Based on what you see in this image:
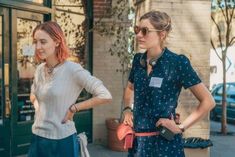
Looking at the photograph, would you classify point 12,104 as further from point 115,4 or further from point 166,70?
point 166,70

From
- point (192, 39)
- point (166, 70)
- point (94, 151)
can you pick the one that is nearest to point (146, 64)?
point (166, 70)

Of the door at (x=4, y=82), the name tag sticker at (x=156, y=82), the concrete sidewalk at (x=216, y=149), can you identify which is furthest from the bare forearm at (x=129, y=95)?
the concrete sidewalk at (x=216, y=149)

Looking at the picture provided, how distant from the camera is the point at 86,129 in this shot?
8969mm

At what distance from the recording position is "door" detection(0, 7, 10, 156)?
6996 millimetres

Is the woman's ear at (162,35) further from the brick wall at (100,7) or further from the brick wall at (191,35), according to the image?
the brick wall at (100,7)

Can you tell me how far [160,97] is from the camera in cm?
299

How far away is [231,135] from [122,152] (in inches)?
191

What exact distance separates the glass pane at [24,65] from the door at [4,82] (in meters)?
0.29

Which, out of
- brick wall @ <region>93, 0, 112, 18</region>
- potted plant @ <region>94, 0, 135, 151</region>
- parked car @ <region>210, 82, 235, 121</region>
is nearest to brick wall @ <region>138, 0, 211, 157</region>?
potted plant @ <region>94, 0, 135, 151</region>

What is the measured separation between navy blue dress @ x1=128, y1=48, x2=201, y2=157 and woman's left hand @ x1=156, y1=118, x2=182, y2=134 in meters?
0.04

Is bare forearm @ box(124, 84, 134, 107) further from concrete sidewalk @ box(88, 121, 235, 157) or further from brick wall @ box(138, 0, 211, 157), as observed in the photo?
concrete sidewalk @ box(88, 121, 235, 157)

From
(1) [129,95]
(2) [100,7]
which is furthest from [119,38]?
(1) [129,95]

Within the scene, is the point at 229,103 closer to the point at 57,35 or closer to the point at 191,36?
the point at 191,36

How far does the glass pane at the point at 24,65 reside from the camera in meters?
7.35
